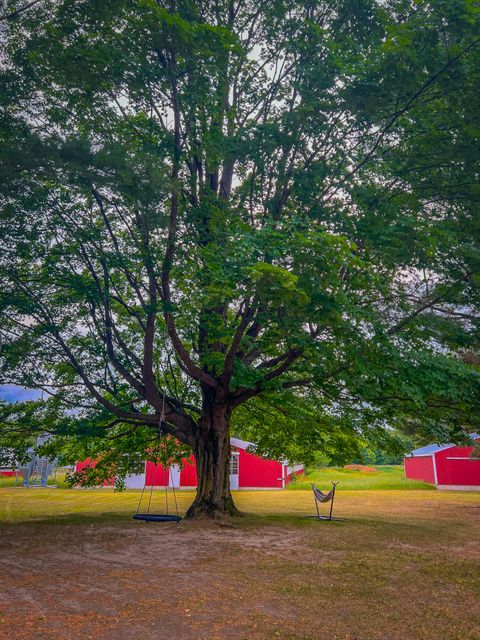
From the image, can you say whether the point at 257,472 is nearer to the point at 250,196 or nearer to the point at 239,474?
the point at 239,474

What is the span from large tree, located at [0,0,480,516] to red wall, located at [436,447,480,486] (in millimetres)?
19959

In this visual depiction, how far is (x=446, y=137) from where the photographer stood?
8.25 m

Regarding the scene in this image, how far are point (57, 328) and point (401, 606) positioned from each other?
8728 mm

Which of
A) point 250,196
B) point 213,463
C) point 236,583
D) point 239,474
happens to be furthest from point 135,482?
point 236,583

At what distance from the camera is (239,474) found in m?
27.7

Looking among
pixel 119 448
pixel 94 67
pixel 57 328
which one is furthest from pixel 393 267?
pixel 119 448

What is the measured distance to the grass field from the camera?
399 cm

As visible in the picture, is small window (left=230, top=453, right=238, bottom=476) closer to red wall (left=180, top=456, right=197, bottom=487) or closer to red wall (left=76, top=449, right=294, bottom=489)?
red wall (left=76, top=449, right=294, bottom=489)

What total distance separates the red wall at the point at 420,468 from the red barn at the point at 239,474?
10.3 meters

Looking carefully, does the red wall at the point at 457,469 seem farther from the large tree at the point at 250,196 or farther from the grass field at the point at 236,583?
the grass field at the point at 236,583

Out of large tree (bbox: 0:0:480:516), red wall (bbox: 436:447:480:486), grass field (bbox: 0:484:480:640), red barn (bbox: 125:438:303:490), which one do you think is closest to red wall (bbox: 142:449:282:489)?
red barn (bbox: 125:438:303:490)

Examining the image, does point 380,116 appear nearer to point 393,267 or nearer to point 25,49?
point 393,267

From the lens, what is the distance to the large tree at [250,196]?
7.43 metres

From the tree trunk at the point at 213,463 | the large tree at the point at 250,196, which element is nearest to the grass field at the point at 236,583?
the tree trunk at the point at 213,463
